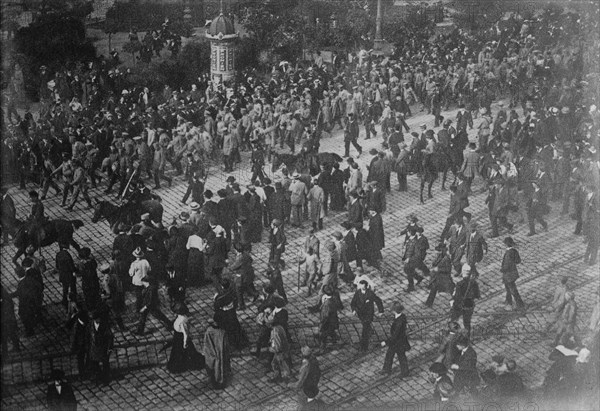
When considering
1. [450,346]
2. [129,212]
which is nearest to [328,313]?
[450,346]

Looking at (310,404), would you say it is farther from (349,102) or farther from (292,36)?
(292,36)

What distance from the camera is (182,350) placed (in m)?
15.4

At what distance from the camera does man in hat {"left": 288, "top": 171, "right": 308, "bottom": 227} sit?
21.3 metres

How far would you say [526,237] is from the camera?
70.8 feet

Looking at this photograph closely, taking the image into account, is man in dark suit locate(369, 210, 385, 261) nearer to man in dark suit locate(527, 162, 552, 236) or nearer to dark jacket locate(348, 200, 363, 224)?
dark jacket locate(348, 200, 363, 224)

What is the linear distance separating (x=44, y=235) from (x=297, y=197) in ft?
19.1

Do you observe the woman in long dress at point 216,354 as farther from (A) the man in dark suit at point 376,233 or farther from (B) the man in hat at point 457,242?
(B) the man in hat at point 457,242

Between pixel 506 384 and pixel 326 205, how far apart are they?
9.25 metres

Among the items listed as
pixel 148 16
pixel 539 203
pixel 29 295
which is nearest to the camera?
pixel 29 295

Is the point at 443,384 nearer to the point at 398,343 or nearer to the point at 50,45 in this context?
the point at 398,343

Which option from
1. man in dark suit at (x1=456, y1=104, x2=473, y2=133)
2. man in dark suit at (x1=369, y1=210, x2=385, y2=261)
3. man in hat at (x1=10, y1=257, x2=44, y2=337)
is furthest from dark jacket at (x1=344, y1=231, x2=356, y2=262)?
man in dark suit at (x1=456, y1=104, x2=473, y2=133)

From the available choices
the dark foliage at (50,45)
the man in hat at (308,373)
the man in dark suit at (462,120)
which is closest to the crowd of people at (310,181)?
the man in hat at (308,373)

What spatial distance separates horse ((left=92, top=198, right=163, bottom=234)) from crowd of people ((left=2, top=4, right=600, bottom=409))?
8cm

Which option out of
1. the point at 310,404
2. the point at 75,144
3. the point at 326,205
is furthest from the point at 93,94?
the point at 310,404
